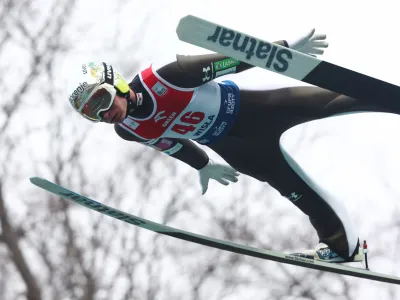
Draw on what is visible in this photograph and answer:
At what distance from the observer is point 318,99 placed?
4430 mm

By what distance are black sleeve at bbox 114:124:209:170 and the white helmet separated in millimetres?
338

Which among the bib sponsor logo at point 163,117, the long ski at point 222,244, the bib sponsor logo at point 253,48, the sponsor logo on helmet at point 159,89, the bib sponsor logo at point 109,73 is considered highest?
the bib sponsor logo at point 253,48

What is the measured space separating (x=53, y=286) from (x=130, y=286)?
1181 mm

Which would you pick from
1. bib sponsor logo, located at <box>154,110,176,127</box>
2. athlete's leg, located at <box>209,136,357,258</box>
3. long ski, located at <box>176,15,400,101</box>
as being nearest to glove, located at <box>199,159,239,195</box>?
athlete's leg, located at <box>209,136,357,258</box>

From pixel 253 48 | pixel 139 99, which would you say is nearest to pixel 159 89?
pixel 139 99

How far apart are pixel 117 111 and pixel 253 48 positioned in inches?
40.2

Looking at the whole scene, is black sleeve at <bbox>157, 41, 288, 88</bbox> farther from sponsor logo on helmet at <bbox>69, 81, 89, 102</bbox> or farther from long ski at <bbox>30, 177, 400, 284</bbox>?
long ski at <bbox>30, 177, 400, 284</bbox>

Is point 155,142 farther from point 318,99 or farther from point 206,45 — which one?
point 206,45

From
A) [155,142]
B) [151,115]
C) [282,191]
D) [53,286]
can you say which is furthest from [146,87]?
[53,286]

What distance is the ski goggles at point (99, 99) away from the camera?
4.07m

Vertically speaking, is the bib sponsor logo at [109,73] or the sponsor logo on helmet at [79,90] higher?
the bib sponsor logo at [109,73]

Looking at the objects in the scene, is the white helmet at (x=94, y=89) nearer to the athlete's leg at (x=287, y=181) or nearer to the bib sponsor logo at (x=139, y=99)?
the bib sponsor logo at (x=139, y=99)

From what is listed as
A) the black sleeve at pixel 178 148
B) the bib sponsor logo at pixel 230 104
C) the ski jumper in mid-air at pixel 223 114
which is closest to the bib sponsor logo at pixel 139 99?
the ski jumper in mid-air at pixel 223 114

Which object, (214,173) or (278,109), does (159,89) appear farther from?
(214,173)
